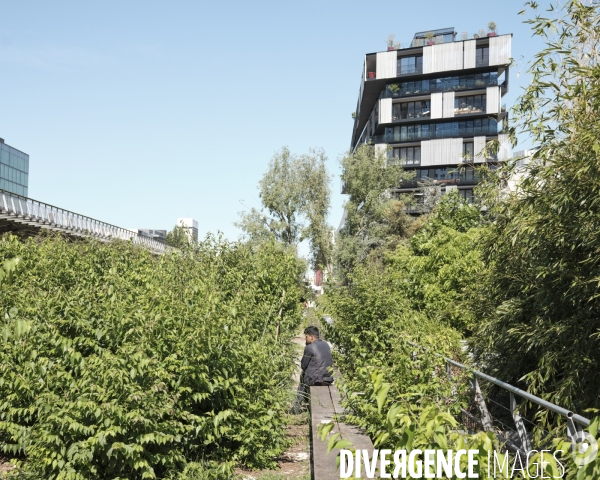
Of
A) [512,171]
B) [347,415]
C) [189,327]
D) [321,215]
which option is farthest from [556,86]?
[321,215]

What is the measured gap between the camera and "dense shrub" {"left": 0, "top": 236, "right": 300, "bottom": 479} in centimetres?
550

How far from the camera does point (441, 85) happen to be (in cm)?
6850

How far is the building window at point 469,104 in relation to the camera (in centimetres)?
6731

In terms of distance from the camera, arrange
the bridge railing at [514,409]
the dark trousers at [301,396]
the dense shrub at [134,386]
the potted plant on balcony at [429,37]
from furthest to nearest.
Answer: the potted plant on balcony at [429,37] → the dark trousers at [301,396] → the dense shrub at [134,386] → the bridge railing at [514,409]

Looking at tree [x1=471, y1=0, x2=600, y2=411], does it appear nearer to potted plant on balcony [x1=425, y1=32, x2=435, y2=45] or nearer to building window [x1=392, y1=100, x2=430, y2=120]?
building window [x1=392, y1=100, x2=430, y2=120]

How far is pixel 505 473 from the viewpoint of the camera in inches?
108

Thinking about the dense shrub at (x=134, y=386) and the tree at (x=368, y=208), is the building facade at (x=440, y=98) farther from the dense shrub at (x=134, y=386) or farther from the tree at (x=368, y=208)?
the dense shrub at (x=134, y=386)

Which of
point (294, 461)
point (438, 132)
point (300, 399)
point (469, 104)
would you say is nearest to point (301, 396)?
point (300, 399)

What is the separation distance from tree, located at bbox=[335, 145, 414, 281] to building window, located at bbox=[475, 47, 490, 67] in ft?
69.5

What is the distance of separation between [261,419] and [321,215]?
4327 centimetres

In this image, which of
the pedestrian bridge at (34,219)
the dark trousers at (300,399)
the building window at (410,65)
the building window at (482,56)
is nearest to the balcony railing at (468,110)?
the building window at (482,56)

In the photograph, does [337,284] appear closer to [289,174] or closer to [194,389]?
[194,389]

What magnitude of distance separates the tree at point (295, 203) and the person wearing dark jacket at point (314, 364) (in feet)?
129

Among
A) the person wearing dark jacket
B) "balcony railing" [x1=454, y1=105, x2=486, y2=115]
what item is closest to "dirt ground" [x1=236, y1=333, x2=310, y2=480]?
the person wearing dark jacket
